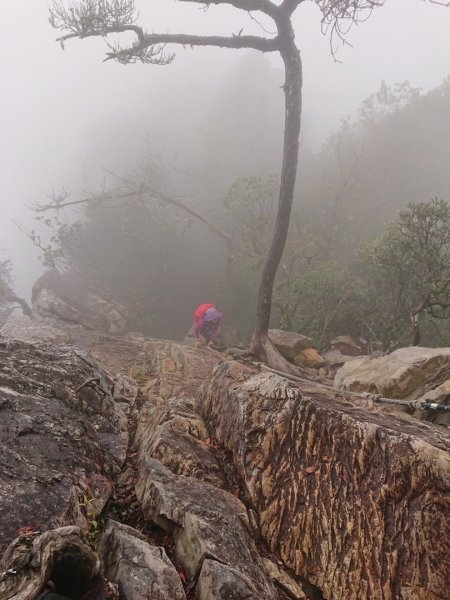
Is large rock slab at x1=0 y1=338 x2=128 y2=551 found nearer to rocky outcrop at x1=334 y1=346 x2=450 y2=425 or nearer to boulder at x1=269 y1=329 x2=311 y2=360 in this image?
rocky outcrop at x1=334 y1=346 x2=450 y2=425

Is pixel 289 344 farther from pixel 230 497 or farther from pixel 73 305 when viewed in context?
pixel 73 305

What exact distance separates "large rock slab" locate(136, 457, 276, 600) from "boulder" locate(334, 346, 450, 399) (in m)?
4.75

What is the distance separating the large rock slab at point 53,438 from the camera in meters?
3.36

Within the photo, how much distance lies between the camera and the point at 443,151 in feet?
104

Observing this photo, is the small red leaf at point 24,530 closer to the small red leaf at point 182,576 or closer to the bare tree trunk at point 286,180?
the small red leaf at point 182,576

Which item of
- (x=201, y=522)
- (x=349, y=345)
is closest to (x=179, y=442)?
(x=201, y=522)

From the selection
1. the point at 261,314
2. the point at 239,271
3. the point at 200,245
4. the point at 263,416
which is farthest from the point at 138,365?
the point at 200,245

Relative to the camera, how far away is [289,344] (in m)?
12.9

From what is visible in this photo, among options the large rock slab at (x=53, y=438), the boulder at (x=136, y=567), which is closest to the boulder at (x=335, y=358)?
the large rock slab at (x=53, y=438)

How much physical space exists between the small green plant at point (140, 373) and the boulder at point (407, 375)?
4890mm

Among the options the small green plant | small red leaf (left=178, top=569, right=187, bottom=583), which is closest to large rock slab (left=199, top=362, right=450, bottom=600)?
small red leaf (left=178, top=569, right=187, bottom=583)

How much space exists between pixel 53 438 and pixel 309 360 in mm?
9577

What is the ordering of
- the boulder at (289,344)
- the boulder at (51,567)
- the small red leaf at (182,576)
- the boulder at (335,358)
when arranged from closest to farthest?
the boulder at (51,567)
the small red leaf at (182,576)
the boulder at (335,358)
the boulder at (289,344)

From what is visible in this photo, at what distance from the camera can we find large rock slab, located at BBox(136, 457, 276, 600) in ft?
11.1
